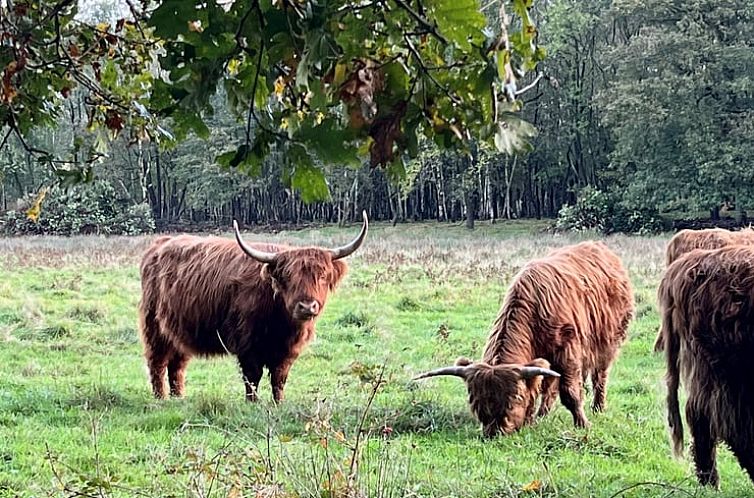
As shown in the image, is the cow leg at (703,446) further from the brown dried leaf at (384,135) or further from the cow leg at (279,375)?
the cow leg at (279,375)

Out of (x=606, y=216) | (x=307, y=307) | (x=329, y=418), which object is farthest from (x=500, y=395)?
(x=606, y=216)

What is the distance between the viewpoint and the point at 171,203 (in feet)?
188

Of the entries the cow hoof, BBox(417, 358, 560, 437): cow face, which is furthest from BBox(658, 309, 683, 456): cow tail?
the cow hoof

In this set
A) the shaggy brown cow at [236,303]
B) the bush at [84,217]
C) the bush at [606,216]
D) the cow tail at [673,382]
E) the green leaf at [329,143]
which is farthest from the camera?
the bush at [84,217]

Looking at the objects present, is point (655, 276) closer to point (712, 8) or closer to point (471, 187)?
point (712, 8)

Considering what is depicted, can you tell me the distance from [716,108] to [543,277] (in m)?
31.0

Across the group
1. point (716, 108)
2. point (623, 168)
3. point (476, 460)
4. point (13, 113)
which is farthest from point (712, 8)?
point (13, 113)

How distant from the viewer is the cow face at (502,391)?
265 inches

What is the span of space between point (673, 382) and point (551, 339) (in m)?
1.96

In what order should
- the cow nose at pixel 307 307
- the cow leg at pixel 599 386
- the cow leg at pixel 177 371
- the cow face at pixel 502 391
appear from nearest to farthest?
1. the cow face at pixel 502 391
2. the cow nose at pixel 307 307
3. the cow leg at pixel 599 386
4. the cow leg at pixel 177 371

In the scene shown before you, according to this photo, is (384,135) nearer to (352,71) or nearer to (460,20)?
(352,71)

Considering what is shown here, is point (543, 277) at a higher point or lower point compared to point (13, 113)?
lower

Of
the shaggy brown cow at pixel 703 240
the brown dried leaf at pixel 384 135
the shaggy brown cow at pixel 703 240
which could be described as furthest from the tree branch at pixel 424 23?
the shaggy brown cow at pixel 703 240

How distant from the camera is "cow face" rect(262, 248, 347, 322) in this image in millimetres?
8156
